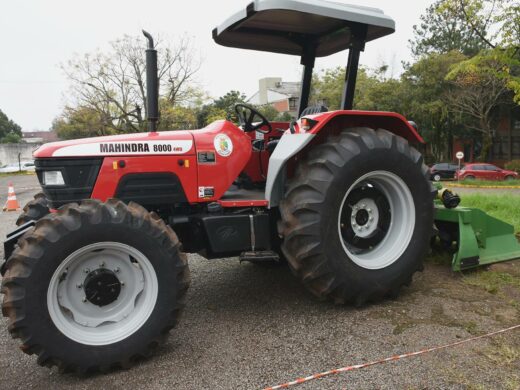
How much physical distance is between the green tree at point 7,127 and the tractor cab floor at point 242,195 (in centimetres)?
7804

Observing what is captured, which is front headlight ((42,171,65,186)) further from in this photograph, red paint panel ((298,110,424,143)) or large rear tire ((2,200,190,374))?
red paint panel ((298,110,424,143))

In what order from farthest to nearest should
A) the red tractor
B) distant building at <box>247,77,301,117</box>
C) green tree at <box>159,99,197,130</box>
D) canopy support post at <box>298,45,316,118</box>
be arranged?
distant building at <box>247,77,301,117</box> → green tree at <box>159,99,197,130</box> → canopy support post at <box>298,45,316,118</box> → the red tractor

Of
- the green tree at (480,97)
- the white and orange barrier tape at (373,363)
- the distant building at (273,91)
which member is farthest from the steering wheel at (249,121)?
the distant building at (273,91)

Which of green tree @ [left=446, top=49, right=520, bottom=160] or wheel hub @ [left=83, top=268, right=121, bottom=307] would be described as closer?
wheel hub @ [left=83, top=268, right=121, bottom=307]

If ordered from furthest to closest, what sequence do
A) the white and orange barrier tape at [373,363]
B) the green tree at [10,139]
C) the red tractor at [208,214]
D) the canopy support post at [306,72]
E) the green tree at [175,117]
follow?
the green tree at [10,139] → the green tree at [175,117] → the canopy support post at [306,72] → the red tractor at [208,214] → the white and orange barrier tape at [373,363]

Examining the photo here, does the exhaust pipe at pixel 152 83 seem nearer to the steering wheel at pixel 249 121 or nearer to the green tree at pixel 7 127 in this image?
the steering wheel at pixel 249 121

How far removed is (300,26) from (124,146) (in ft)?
6.46

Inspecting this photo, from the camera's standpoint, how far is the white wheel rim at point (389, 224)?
3.63m

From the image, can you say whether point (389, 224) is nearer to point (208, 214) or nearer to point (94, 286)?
point (208, 214)

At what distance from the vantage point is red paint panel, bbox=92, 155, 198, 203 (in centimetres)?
324

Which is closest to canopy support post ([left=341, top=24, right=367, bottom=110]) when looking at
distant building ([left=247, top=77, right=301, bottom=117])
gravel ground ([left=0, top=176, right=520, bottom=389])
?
gravel ground ([left=0, top=176, right=520, bottom=389])

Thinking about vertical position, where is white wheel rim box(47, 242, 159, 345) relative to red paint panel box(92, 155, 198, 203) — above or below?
below

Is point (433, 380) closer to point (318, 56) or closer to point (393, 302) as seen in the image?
point (393, 302)

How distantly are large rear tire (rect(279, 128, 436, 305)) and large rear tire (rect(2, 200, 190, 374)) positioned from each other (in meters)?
0.94
